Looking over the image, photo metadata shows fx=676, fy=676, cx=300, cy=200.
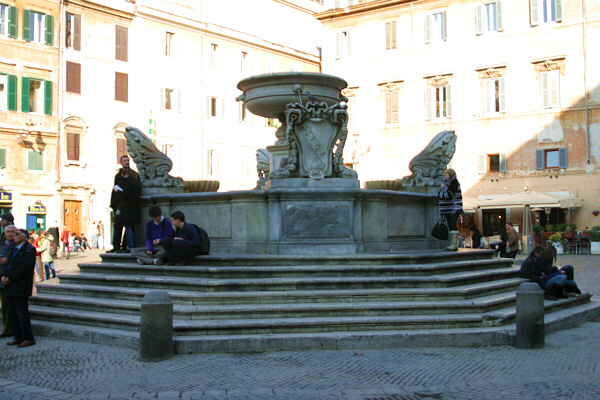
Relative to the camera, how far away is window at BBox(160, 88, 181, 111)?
130 feet

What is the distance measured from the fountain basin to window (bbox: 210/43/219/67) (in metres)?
30.1

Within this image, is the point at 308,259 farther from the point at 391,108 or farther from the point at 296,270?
the point at 391,108

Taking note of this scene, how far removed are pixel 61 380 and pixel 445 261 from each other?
591 cm

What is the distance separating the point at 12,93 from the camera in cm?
3412

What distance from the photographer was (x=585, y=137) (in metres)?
31.3

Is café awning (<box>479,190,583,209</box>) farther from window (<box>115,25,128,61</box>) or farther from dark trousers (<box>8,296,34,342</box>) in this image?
dark trousers (<box>8,296,34,342</box>)

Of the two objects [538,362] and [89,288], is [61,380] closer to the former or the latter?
[89,288]

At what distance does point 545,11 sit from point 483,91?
4.65m

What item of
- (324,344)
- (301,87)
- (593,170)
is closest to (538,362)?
(324,344)

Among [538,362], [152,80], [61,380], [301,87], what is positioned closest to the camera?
[61,380]

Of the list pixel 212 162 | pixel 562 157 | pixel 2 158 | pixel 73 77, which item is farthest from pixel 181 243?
pixel 212 162

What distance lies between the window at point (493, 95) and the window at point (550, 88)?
1937 millimetres

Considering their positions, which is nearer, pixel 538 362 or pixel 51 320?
pixel 538 362

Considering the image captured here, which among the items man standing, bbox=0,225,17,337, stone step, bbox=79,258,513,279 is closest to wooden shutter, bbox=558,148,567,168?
stone step, bbox=79,258,513,279
